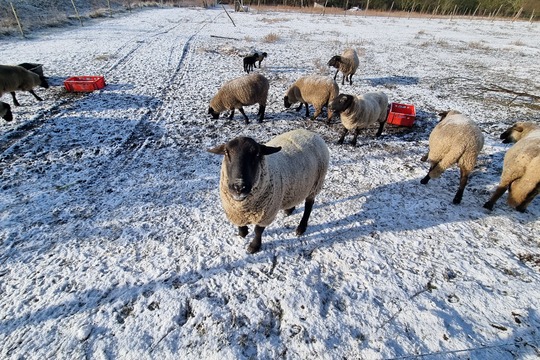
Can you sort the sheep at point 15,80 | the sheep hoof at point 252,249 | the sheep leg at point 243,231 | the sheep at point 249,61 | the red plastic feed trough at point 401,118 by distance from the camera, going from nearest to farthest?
the sheep hoof at point 252,249 < the sheep leg at point 243,231 < the sheep at point 15,80 < the red plastic feed trough at point 401,118 < the sheep at point 249,61

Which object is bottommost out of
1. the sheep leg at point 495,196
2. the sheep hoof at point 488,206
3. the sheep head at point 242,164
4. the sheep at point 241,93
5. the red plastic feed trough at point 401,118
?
the sheep hoof at point 488,206

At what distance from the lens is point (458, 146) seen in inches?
185

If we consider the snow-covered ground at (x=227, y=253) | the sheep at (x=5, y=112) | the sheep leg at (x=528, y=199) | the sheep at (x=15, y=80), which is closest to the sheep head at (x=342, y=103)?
the snow-covered ground at (x=227, y=253)

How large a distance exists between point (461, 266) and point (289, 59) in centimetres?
1527

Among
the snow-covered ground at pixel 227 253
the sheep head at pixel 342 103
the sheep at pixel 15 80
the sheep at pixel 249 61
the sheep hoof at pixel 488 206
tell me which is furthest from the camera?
the sheep at pixel 249 61

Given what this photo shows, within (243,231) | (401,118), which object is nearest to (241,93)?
(243,231)

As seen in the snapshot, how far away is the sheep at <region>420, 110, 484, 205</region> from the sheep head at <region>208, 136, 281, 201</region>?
12.8 feet

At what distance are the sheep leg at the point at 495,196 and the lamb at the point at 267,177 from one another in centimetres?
354

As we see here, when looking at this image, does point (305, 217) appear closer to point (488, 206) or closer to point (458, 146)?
point (458, 146)

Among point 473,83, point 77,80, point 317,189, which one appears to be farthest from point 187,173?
point 473,83

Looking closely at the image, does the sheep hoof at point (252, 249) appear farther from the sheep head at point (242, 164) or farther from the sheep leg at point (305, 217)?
the sheep head at point (242, 164)

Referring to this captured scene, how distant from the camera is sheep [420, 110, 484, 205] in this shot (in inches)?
185

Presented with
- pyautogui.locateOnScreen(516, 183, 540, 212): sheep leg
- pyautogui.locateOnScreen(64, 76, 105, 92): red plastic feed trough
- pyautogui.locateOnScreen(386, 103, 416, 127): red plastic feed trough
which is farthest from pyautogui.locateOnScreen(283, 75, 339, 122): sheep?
pyautogui.locateOnScreen(64, 76, 105, 92): red plastic feed trough

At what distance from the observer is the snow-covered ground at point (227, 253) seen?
117 inches
